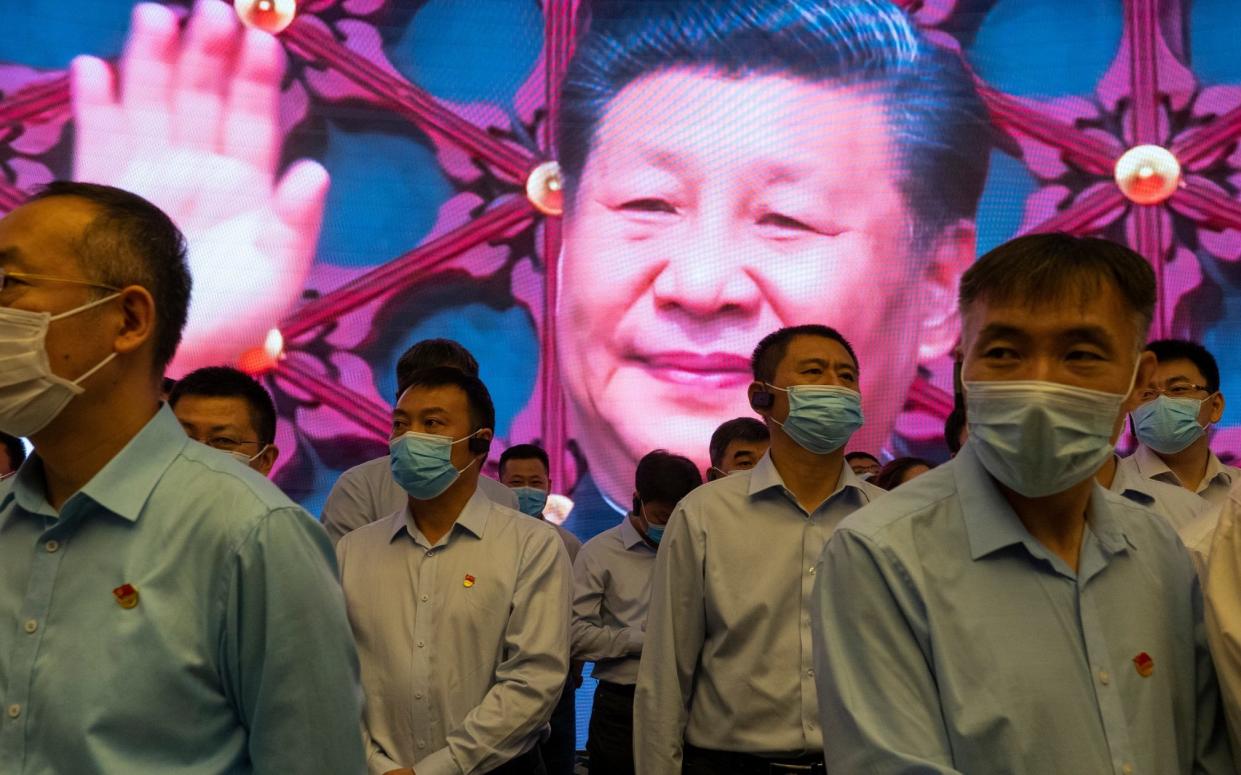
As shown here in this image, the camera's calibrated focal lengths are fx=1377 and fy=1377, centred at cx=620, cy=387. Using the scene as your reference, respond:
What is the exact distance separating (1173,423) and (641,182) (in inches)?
139

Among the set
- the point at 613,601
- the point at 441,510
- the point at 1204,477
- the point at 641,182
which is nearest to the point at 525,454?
the point at 613,601

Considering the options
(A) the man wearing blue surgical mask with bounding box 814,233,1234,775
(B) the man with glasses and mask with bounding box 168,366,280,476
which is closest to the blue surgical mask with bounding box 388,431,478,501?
(B) the man with glasses and mask with bounding box 168,366,280,476

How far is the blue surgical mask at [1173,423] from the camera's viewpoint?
4.78 metres

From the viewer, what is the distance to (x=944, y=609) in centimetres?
200

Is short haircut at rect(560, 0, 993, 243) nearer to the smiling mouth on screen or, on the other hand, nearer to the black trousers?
the smiling mouth on screen

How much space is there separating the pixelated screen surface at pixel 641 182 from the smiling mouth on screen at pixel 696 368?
2 centimetres

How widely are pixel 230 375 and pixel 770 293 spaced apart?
13.1 ft

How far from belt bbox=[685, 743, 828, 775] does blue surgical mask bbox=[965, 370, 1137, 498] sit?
154cm

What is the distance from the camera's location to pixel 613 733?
5215 millimetres

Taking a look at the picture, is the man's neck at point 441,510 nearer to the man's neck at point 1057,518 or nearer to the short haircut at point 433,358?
the short haircut at point 433,358

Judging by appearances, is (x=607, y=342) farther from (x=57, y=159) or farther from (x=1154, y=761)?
(x=1154, y=761)

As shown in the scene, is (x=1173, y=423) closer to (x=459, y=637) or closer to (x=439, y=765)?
(x=459, y=637)

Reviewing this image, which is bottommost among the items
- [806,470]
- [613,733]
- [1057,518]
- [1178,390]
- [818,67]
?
[613,733]

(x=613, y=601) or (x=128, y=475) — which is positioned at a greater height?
(x=128, y=475)
